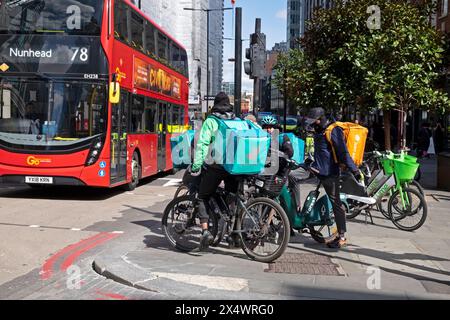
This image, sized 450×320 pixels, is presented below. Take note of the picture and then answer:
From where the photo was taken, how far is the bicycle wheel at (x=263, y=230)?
5.95 metres

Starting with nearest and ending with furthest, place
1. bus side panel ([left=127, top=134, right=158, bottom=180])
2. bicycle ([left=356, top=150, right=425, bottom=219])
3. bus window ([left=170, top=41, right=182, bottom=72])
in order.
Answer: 1. bicycle ([left=356, top=150, right=425, bottom=219])
2. bus side panel ([left=127, top=134, right=158, bottom=180])
3. bus window ([left=170, top=41, right=182, bottom=72])

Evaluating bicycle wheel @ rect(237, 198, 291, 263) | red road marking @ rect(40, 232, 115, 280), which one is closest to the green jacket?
bicycle wheel @ rect(237, 198, 291, 263)

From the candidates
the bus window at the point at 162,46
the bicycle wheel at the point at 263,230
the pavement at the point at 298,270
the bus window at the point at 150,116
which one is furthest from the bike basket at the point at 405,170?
the bus window at the point at 162,46

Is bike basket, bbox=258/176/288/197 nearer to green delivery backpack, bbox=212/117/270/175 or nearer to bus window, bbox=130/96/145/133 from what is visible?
green delivery backpack, bbox=212/117/270/175

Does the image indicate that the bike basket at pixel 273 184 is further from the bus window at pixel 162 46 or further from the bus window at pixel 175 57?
the bus window at pixel 175 57

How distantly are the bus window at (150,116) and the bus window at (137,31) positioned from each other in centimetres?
149

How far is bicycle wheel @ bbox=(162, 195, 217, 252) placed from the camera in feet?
21.6

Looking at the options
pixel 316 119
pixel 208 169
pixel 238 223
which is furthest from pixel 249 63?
pixel 238 223

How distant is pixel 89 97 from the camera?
10.8 m

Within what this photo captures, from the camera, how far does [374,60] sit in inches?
486

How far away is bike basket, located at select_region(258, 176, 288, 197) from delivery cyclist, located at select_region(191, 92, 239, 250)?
452 millimetres

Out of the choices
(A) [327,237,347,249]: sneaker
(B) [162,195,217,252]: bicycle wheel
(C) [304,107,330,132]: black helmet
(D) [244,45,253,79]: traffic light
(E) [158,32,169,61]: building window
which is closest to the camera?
(B) [162,195,217,252]: bicycle wheel
